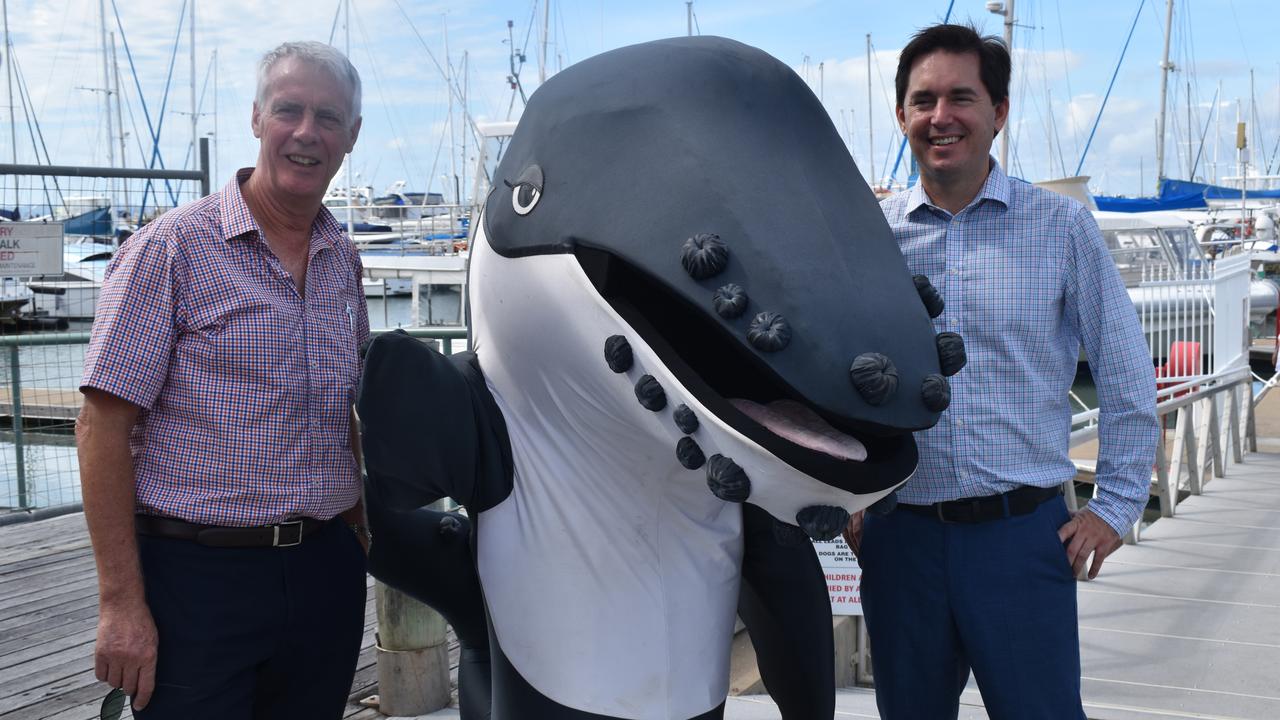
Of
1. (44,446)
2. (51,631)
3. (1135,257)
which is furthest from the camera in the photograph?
(1135,257)

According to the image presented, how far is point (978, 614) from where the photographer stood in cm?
206

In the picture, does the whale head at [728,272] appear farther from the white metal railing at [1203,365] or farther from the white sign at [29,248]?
the white metal railing at [1203,365]

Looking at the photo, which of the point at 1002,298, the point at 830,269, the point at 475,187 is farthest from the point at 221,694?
the point at 475,187

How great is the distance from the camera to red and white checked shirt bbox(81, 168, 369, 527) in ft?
5.62

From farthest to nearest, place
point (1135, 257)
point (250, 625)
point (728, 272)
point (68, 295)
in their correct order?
1. point (1135, 257)
2. point (68, 295)
3. point (250, 625)
4. point (728, 272)

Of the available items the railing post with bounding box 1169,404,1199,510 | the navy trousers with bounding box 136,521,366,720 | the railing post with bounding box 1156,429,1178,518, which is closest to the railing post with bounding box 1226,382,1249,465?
the railing post with bounding box 1169,404,1199,510

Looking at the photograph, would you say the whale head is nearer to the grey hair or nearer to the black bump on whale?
the black bump on whale

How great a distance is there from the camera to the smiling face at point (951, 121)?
206cm

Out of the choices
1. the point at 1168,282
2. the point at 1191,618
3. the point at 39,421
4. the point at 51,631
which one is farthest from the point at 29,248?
the point at 1168,282

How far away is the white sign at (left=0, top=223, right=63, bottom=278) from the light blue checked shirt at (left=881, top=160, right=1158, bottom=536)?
164 inches

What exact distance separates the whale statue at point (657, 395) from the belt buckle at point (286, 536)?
0.65 feet

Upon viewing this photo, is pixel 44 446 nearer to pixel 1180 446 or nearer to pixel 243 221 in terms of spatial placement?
pixel 243 221

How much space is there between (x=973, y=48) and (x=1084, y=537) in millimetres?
960

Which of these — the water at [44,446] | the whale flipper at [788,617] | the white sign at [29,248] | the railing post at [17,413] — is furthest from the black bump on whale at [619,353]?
the railing post at [17,413]
